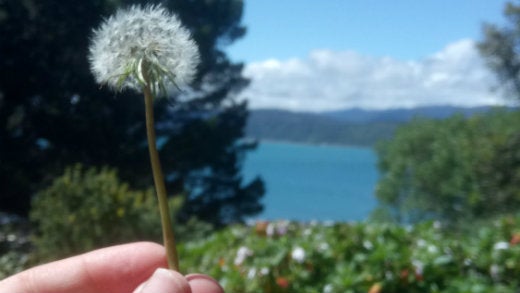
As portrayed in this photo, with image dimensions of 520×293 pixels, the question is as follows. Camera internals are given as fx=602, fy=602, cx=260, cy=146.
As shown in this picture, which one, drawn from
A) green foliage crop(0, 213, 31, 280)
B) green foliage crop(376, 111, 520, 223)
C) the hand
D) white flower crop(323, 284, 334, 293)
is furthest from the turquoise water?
the hand

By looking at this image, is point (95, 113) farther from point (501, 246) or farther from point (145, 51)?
point (145, 51)

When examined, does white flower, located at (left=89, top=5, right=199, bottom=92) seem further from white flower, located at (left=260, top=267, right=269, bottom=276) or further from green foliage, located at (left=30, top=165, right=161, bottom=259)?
green foliage, located at (left=30, top=165, right=161, bottom=259)

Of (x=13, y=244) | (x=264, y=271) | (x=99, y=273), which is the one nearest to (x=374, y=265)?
(x=264, y=271)

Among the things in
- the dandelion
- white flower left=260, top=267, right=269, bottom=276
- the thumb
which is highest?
the dandelion

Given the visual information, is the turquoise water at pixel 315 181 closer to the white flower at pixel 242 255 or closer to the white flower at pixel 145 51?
the white flower at pixel 242 255

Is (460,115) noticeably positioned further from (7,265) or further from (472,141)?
(7,265)

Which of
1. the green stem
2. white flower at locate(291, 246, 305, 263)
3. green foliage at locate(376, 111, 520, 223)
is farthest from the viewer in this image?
green foliage at locate(376, 111, 520, 223)

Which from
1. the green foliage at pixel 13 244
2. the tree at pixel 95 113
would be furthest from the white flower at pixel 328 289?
the green foliage at pixel 13 244
